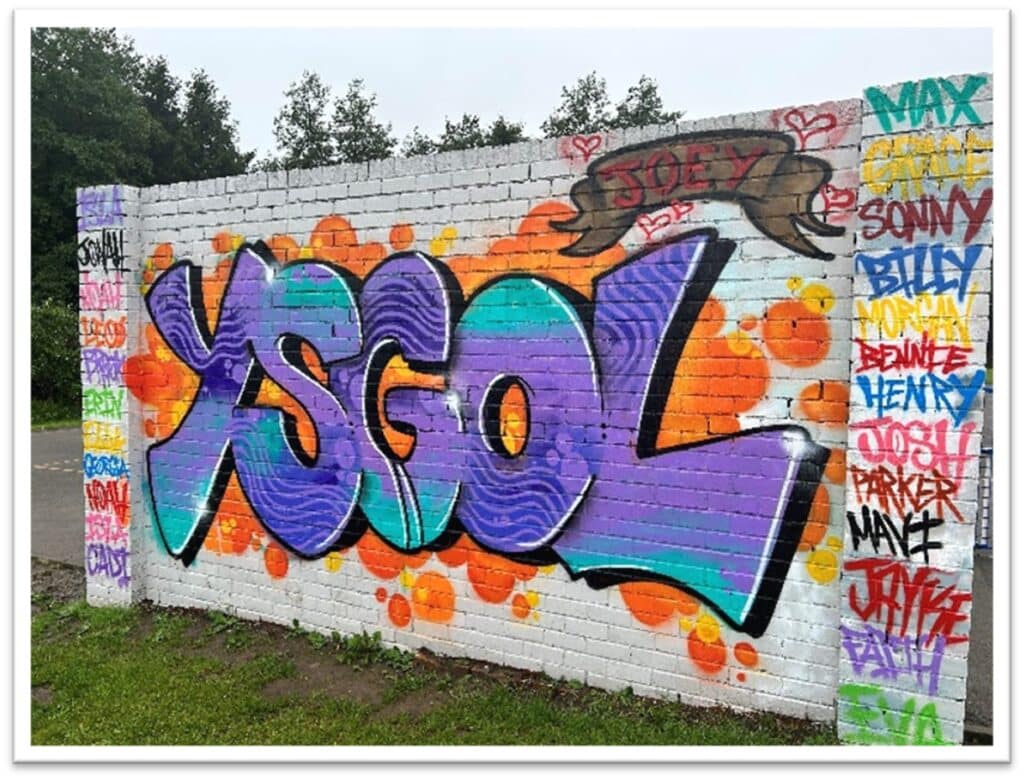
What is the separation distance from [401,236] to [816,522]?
2.74 m

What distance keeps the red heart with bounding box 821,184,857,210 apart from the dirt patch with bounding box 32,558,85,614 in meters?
5.89

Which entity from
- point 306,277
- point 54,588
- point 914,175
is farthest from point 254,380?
point 914,175

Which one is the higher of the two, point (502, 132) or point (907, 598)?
point (502, 132)

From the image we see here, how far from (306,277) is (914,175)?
342 centimetres

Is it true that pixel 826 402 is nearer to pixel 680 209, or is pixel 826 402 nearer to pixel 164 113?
pixel 680 209

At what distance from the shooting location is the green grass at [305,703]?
3822mm

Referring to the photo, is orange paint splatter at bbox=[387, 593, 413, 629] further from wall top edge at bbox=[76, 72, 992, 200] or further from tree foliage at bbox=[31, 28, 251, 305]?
tree foliage at bbox=[31, 28, 251, 305]

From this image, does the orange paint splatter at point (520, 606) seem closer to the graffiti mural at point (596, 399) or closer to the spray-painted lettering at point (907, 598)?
the graffiti mural at point (596, 399)

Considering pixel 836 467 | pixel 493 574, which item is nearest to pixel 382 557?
pixel 493 574

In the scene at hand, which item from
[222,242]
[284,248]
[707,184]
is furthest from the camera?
[222,242]

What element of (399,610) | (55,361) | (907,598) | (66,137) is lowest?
(399,610)

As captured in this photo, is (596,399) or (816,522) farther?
(596,399)

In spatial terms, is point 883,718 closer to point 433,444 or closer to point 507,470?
point 507,470

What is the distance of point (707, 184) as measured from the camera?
387 cm
